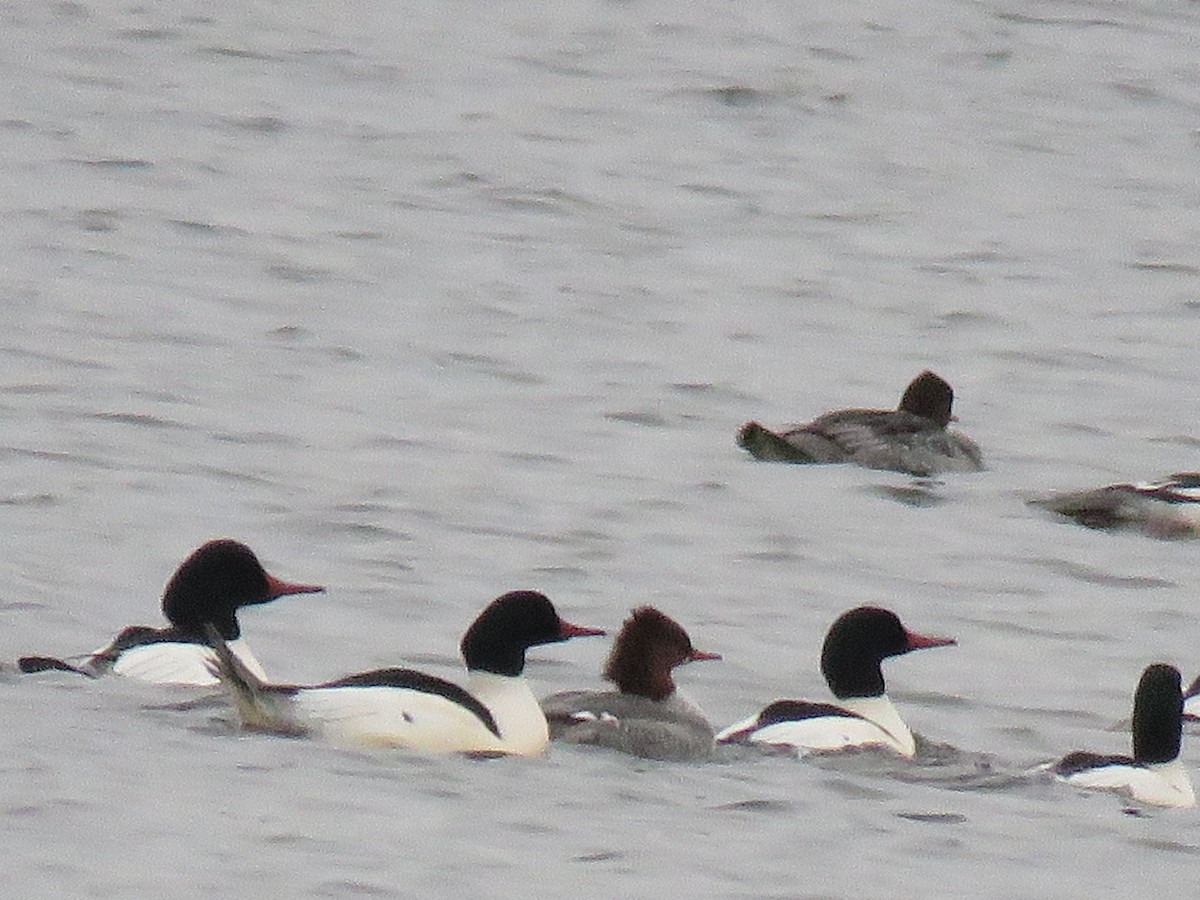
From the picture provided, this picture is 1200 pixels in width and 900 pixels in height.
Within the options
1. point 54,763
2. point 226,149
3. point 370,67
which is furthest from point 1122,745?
point 370,67

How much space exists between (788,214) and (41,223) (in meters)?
5.35

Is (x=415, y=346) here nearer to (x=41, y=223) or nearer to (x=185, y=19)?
(x=41, y=223)

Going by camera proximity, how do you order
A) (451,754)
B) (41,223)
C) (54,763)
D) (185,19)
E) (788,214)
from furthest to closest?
(185,19) < (788,214) < (41,223) < (451,754) < (54,763)

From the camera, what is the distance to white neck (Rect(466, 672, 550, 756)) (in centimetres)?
1154

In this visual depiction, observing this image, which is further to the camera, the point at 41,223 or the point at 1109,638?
the point at 41,223

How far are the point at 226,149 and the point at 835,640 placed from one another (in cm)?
1273

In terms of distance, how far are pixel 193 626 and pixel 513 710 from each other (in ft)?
5.12

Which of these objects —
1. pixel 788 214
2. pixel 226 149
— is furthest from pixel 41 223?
pixel 788 214

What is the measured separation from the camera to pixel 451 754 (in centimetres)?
1138

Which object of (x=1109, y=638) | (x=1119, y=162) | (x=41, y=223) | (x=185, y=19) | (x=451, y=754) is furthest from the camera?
(x=185, y=19)

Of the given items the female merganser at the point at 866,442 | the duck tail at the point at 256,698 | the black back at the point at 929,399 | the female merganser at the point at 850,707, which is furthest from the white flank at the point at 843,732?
the black back at the point at 929,399

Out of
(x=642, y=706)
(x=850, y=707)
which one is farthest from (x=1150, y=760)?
(x=642, y=706)

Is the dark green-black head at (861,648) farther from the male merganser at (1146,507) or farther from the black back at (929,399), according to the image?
the black back at (929,399)

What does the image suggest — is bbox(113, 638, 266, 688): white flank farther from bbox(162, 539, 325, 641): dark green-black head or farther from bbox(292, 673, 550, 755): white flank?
bbox(292, 673, 550, 755): white flank
